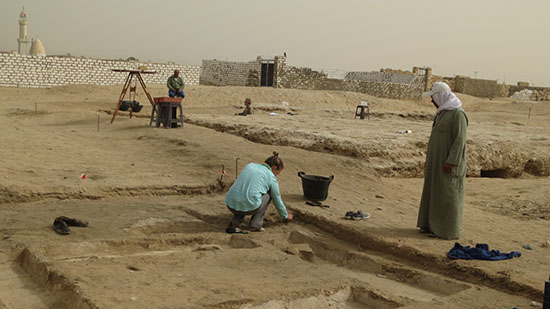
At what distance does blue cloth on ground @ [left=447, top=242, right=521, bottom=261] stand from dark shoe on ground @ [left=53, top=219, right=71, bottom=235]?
3649mm

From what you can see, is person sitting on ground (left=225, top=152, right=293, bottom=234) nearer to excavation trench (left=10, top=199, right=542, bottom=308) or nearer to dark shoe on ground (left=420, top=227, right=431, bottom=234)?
excavation trench (left=10, top=199, right=542, bottom=308)

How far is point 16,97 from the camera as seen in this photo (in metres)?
21.9

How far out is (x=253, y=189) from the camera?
589 cm

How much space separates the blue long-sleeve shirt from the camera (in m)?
5.90

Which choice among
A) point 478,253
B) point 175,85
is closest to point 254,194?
point 478,253

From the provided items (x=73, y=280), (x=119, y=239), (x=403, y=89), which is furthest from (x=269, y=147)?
(x=403, y=89)

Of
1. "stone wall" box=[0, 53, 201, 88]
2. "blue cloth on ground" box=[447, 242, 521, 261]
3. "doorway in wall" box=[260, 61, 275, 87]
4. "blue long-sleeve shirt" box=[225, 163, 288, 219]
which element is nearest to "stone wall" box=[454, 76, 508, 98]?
"doorway in wall" box=[260, 61, 275, 87]

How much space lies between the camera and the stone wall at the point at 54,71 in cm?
2431

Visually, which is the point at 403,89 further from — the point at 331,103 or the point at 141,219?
the point at 141,219

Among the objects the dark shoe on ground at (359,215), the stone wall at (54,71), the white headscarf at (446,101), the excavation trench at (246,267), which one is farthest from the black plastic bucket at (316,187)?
the stone wall at (54,71)

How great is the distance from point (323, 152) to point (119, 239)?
645cm

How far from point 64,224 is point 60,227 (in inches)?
1.9

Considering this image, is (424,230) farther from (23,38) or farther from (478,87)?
(23,38)

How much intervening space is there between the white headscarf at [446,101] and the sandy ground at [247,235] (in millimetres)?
1421
